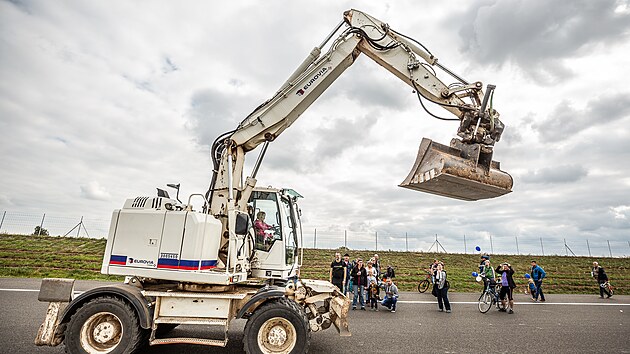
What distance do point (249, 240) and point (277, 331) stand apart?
1928mm

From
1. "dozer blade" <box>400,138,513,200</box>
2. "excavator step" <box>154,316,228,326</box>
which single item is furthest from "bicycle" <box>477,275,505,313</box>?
"excavator step" <box>154,316,228,326</box>

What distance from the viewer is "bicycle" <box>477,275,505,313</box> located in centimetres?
1167

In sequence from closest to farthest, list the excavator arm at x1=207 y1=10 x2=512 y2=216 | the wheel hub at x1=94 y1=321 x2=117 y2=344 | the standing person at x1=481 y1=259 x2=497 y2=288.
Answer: the wheel hub at x1=94 y1=321 x2=117 y2=344
the excavator arm at x1=207 y1=10 x2=512 y2=216
the standing person at x1=481 y1=259 x2=497 y2=288

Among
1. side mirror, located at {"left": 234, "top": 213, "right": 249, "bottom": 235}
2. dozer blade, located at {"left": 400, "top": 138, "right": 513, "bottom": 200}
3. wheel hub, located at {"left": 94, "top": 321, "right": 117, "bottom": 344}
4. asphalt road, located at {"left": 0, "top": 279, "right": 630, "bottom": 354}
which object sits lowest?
asphalt road, located at {"left": 0, "top": 279, "right": 630, "bottom": 354}

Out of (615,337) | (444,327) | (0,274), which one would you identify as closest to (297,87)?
(444,327)

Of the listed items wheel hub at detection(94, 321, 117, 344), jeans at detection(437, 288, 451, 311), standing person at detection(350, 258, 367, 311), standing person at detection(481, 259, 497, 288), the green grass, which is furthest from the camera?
the green grass

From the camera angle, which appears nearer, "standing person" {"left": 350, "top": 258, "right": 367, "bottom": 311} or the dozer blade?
the dozer blade

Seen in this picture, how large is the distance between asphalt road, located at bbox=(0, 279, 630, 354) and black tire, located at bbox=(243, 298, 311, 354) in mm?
1116

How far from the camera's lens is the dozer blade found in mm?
5902

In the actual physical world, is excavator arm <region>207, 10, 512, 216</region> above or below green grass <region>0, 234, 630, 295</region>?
above

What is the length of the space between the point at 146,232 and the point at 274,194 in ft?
8.42

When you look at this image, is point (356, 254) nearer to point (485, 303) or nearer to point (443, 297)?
point (443, 297)

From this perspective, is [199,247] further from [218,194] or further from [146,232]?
[218,194]

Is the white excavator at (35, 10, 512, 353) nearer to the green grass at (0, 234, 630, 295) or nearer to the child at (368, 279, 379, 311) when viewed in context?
the child at (368, 279, 379, 311)
